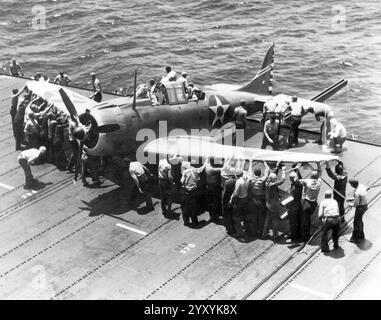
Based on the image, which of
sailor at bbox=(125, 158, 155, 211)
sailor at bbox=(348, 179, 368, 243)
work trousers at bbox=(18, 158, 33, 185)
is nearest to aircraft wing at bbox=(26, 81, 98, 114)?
work trousers at bbox=(18, 158, 33, 185)

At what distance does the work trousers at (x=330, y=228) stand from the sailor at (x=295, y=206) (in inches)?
25.7

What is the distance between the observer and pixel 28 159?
18031mm

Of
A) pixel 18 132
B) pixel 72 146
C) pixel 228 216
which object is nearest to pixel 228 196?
pixel 228 216

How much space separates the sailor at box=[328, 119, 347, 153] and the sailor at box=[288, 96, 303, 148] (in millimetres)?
1082

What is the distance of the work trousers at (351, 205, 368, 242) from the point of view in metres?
14.6

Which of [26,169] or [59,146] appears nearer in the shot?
[26,169]

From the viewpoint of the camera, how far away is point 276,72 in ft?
131

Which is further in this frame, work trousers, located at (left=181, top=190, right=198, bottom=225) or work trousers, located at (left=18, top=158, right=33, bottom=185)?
work trousers, located at (left=18, top=158, right=33, bottom=185)

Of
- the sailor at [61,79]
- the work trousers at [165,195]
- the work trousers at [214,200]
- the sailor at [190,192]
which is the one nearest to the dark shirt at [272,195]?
the work trousers at [214,200]

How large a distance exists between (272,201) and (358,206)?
2057 mm

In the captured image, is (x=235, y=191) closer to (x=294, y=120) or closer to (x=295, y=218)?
(x=295, y=218)

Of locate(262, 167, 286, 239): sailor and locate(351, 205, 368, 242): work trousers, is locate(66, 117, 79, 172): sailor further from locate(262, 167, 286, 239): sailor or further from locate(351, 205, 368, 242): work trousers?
locate(351, 205, 368, 242): work trousers

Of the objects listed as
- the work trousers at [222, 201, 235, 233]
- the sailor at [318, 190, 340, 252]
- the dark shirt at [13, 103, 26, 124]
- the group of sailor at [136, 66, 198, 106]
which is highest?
the group of sailor at [136, 66, 198, 106]

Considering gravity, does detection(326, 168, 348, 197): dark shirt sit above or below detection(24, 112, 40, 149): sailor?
below
